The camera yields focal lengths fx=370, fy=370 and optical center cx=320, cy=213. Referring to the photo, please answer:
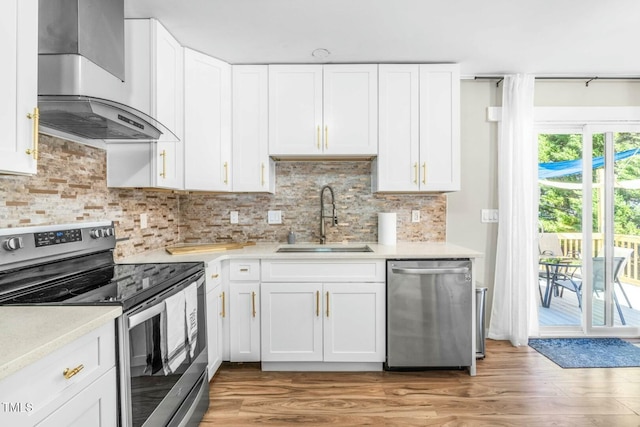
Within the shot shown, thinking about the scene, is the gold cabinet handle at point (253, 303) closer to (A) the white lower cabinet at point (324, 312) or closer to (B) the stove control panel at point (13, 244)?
(A) the white lower cabinet at point (324, 312)

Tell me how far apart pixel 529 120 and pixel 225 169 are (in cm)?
266

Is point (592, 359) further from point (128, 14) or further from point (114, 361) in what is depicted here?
point (128, 14)

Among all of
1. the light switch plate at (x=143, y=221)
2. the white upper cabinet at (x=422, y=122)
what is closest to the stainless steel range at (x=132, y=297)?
the light switch plate at (x=143, y=221)

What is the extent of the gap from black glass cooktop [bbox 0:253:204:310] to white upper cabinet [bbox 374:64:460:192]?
180cm

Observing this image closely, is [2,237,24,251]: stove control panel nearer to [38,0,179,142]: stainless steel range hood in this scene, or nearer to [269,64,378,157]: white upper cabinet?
[38,0,179,142]: stainless steel range hood

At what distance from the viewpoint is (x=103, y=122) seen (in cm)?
177

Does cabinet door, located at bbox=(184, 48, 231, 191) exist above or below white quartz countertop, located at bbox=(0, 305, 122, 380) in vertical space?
above

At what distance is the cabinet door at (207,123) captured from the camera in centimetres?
270

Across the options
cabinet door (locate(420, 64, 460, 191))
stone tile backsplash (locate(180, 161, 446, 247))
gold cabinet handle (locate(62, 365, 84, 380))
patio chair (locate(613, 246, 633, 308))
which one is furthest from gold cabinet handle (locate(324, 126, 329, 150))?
patio chair (locate(613, 246, 633, 308))

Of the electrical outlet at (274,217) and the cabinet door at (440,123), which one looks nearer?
the cabinet door at (440,123)

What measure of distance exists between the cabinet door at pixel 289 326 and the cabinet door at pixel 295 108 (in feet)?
3.69

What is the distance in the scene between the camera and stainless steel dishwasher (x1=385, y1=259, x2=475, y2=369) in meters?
2.64

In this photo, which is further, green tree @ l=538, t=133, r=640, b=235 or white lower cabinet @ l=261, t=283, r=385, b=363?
green tree @ l=538, t=133, r=640, b=235

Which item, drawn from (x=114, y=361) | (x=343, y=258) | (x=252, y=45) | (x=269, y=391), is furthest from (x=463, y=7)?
(x=269, y=391)
